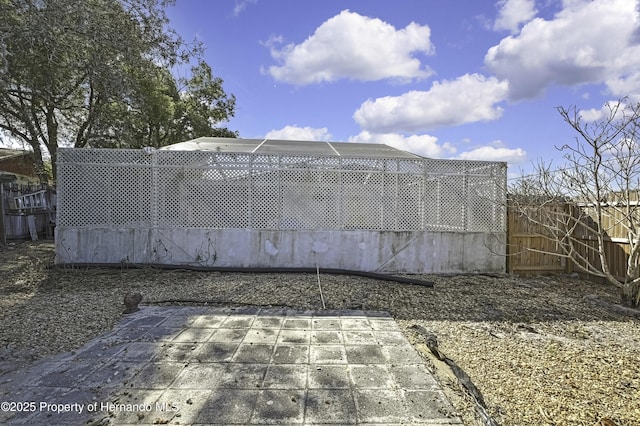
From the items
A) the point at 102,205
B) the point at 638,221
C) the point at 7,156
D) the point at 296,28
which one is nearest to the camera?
the point at 638,221

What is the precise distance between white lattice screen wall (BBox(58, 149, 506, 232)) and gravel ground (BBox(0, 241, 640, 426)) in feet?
3.54

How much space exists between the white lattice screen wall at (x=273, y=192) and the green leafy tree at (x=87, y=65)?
6.48ft

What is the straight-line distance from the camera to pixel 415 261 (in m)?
A: 6.93

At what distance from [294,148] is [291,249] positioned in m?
2.42

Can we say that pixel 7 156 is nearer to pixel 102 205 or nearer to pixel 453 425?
pixel 102 205

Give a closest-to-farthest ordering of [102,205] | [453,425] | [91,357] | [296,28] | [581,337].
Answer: [453,425] → [91,357] → [581,337] → [102,205] → [296,28]

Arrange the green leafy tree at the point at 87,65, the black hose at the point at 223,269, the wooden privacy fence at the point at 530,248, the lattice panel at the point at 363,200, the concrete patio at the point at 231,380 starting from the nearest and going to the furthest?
→ the concrete patio at the point at 231,380 < the green leafy tree at the point at 87,65 < the black hose at the point at 223,269 < the lattice panel at the point at 363,200 < the wooden privacy fence at the point at 530,248

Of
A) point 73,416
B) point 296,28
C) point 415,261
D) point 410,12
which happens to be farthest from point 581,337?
point 296,28

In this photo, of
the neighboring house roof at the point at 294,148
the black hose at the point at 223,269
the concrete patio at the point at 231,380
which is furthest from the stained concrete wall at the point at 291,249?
the concrete patio at the point at 231,380

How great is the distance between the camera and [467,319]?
4352 millimetres

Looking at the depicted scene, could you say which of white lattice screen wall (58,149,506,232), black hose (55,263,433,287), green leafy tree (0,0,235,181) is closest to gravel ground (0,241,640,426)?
black hose (55,263,433,287)

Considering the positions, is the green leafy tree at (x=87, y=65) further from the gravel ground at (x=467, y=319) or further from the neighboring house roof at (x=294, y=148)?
the gravel ground at (x=467, y=319)

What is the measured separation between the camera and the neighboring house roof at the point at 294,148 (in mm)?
7109

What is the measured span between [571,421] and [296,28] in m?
8.84
